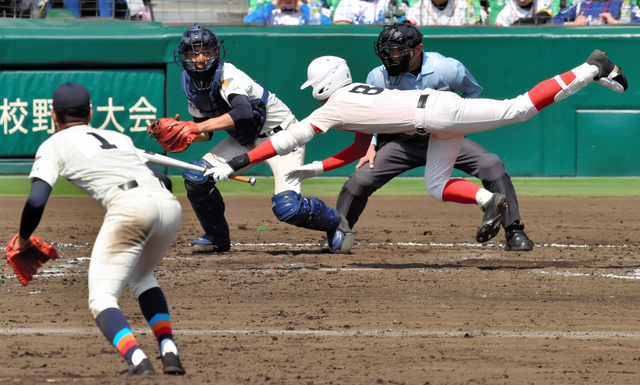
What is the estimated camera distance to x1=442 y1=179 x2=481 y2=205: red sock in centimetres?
614

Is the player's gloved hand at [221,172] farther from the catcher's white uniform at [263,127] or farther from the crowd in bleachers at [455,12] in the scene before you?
the crowd in bleachers at [455,12]

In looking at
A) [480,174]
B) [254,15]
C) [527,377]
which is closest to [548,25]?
[254,15]

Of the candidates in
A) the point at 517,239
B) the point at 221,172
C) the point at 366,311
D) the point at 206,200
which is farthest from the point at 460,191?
the point at 206,200

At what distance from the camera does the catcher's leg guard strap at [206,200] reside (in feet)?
22.1

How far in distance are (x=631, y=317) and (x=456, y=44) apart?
6185 millimetres

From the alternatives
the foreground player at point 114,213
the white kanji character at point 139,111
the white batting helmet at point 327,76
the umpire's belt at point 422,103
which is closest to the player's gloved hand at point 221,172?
the white batting helmet at point 327,76

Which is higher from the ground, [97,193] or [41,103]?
[97,193]

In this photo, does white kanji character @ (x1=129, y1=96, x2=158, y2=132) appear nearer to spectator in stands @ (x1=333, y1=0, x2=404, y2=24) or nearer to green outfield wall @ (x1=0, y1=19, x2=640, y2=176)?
green outfield wall @ (x1=0, y1=19, x2=640, y2=176)

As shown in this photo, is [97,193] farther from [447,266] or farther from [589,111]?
[589,111]

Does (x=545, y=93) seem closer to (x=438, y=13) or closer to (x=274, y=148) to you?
(x=274, y=148)

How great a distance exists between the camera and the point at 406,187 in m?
10.8

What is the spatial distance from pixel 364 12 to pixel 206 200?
16.5 ft

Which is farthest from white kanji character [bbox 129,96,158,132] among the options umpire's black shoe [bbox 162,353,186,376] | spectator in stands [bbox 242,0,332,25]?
umpire's black shoe [bbox 162,353,186,376]

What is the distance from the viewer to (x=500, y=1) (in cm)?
1124
